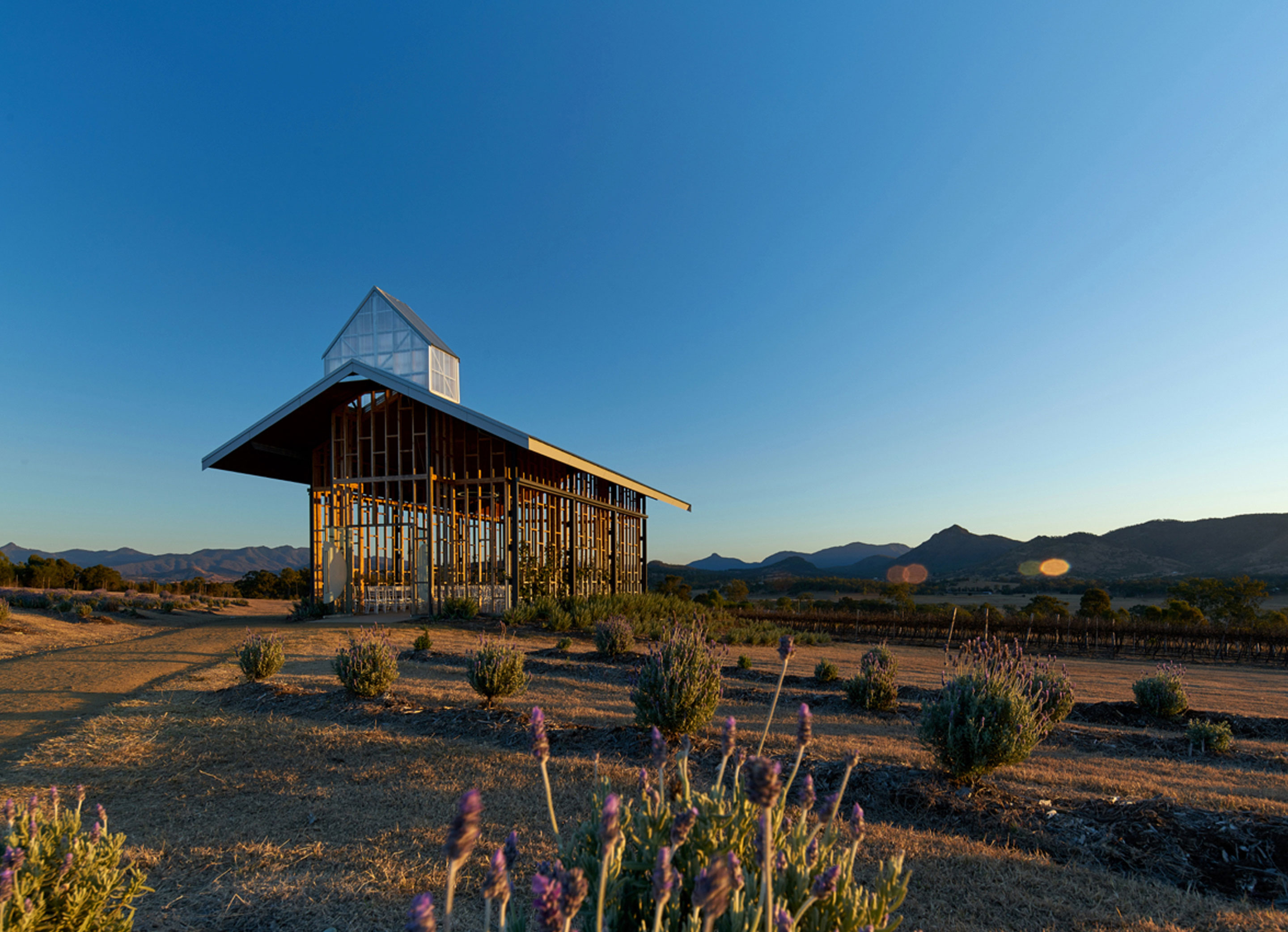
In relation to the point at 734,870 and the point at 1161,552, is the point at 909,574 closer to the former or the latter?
the point at 1161,552

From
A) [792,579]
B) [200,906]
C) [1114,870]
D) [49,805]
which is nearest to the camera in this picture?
[200,906]

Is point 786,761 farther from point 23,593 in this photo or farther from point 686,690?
point 23,593

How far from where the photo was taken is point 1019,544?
94.8 m

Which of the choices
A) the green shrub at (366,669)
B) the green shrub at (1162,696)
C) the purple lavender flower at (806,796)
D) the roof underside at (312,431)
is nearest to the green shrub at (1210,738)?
the green shrub at (1162,696)

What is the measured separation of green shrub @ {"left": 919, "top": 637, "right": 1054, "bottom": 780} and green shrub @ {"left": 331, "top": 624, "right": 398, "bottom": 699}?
18.4 ft

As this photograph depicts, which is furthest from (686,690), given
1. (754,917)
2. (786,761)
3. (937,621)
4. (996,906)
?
(937,621)

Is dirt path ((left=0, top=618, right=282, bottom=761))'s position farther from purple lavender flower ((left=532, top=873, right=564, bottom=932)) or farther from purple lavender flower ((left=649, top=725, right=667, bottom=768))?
purple lavender flower ((left=532, top=873, right=564, bottom=932))

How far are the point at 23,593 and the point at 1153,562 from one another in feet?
312

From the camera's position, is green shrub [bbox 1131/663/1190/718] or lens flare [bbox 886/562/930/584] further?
lens flare [bbox 886/562/930/584]

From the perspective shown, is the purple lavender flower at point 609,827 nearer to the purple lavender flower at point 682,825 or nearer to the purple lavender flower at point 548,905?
the purple lavender flower at point 548,905

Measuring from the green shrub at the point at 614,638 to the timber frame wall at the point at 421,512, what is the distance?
229 inches

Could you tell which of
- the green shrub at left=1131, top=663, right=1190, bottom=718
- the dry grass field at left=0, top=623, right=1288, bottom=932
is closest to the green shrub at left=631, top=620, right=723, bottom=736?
the dry grass field at left=0, top=623, right=1288, bottom=932

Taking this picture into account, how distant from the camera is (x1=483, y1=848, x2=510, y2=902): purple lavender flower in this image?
1.26 metres

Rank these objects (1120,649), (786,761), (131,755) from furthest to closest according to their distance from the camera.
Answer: (1120,649) → (131,755) → (786,761)
